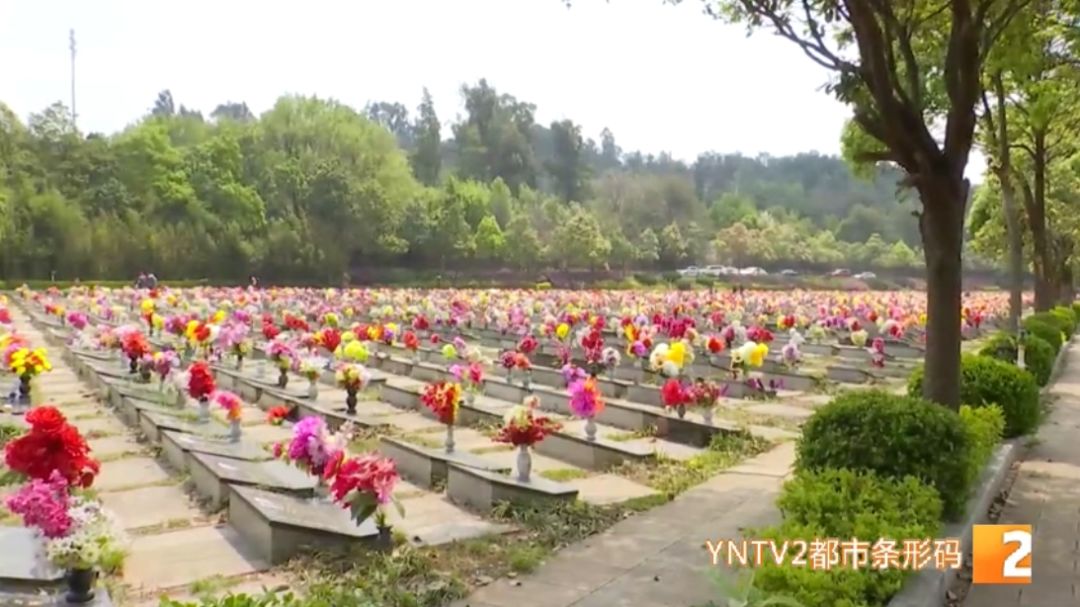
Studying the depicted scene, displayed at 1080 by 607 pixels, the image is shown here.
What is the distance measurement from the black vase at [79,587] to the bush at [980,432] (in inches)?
209

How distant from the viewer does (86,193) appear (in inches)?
1949

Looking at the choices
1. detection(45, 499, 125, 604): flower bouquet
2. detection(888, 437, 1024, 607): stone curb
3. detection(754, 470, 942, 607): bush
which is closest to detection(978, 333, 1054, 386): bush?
detection(888, 437, 1024, 607): stone curb

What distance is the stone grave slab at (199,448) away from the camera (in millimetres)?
8211

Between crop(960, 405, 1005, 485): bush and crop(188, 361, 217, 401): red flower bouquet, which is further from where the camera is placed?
crop(188, 361, 217, 401): red flower bouquet

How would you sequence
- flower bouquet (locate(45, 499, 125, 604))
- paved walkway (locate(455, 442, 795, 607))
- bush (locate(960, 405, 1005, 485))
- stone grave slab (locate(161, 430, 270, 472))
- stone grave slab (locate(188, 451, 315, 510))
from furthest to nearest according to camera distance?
stone grave slab (locate(161, 430, 270, 472)) < stone grave slab (locate(188, 451, 315, 510)) < bush (locate(960, 405, 1005, 485)) < paved walkway (locate(455, 442, 795, 607)) < flower bouquet (locate(45, 499, 125, 604))

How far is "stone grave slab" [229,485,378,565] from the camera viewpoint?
5852 mm

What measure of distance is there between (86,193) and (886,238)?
249 feet

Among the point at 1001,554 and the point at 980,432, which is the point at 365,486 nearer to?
the point at 1001,554

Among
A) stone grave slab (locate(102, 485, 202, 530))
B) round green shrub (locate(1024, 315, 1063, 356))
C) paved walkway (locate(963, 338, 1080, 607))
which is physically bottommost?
stone grave slab (locate(102, 485, 202, 530))

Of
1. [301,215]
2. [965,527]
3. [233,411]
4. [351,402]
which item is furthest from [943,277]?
[301,215]

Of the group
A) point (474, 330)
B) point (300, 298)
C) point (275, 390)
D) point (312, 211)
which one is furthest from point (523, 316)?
point (312, 211)

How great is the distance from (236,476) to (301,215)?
46424mm

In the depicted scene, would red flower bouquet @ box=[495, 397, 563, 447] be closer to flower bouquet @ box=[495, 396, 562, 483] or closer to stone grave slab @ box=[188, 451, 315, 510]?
flower bouquet @ box=[495, 396, 562, 483]

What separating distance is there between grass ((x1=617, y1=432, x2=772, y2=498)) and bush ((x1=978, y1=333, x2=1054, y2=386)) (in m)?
4.62
